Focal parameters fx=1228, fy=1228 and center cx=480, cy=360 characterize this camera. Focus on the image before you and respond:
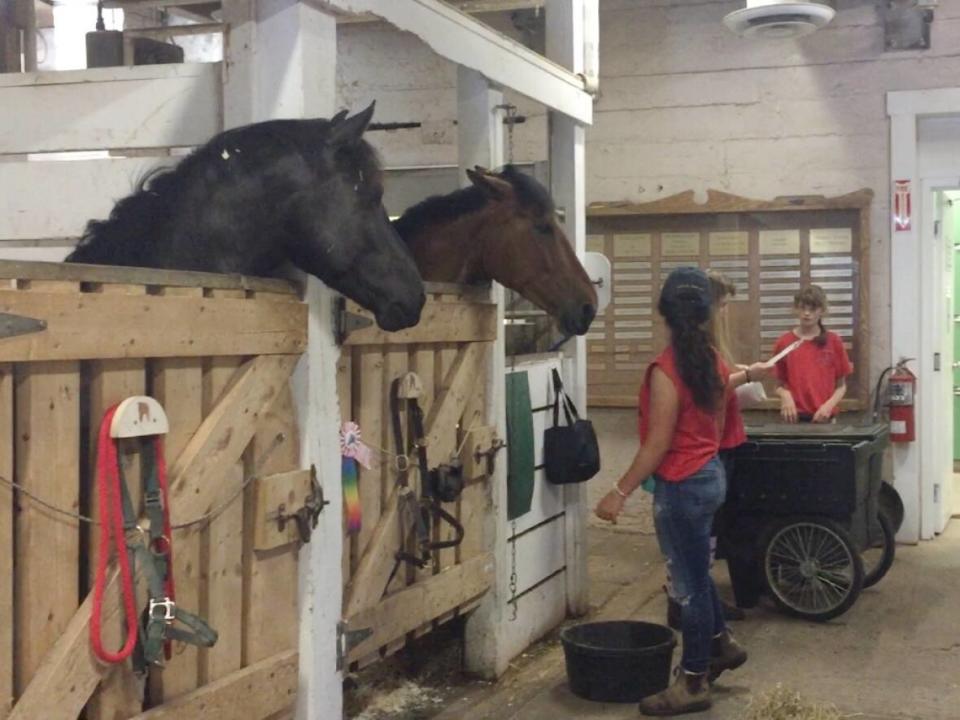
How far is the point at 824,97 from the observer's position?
691 cm

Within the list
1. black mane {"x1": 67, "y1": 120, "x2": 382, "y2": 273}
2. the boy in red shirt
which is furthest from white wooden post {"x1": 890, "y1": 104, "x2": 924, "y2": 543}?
black mane {"x1": 67, "y1": 120, "x2": 382, "y2": 273}

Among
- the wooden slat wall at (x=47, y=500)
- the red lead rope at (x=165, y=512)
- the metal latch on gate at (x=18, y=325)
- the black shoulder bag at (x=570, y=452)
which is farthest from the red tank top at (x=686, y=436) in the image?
the metal latch on gate at (x=18, y=325)

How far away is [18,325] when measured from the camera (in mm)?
2121

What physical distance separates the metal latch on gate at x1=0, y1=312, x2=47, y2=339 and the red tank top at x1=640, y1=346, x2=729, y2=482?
2271mm

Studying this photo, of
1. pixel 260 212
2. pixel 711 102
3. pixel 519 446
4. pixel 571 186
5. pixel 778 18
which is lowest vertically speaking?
pixel 519 446

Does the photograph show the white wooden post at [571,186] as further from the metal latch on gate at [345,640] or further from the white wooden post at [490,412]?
the metal latch on gate at [345,640]

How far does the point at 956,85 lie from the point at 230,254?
513cm

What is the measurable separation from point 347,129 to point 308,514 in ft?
3.12

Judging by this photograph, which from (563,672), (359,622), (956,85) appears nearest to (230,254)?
(359,622)

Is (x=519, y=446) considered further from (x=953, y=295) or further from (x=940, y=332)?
(x=953, y=295)

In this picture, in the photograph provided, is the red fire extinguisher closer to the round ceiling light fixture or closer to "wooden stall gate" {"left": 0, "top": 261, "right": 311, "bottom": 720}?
the round ceiling light fixture

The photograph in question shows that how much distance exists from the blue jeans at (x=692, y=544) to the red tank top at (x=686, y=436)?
0.03m

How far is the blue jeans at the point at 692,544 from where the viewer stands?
13.0ft

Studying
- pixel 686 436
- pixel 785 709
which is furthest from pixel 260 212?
pixel 785 709
